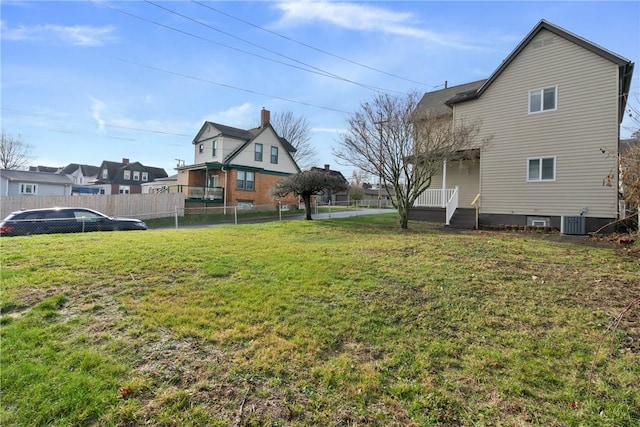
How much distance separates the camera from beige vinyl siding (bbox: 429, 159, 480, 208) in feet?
53.7

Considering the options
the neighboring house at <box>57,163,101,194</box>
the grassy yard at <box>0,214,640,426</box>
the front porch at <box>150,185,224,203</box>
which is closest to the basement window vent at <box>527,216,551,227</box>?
the grassy yard at <box>0,214,640,426</box>

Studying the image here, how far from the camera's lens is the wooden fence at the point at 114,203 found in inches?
700

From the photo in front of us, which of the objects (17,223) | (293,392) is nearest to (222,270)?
(293,392)

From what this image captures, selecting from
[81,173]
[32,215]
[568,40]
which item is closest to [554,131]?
[568,40]

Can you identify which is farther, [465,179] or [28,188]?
[28,188]

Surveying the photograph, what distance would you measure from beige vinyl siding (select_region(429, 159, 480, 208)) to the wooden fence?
17061 millimetres

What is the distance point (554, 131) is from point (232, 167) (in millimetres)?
22227

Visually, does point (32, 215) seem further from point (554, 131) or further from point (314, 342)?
point (554, 131)

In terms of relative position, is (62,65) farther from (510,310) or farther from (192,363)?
(510,310)

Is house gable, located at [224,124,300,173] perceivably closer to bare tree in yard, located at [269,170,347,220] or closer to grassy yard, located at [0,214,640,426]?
bare tree in yard, located at [269,170,347,220]

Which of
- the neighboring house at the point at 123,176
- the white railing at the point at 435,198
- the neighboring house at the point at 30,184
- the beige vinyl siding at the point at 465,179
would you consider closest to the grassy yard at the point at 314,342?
the white railing at the point at 435,198

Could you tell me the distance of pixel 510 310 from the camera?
14.6ft

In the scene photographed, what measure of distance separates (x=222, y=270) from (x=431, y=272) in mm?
4243

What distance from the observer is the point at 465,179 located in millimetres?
16781
